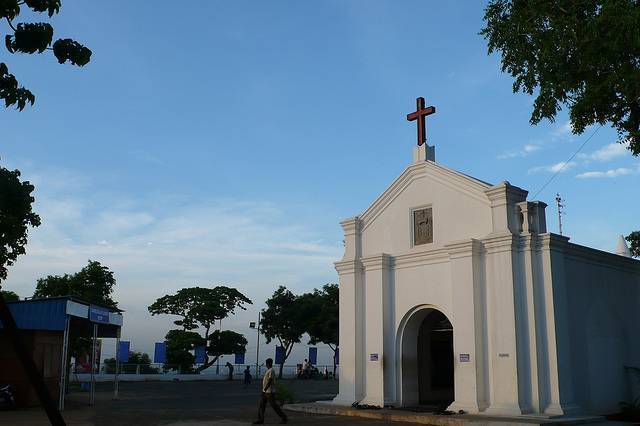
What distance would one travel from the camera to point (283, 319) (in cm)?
5219

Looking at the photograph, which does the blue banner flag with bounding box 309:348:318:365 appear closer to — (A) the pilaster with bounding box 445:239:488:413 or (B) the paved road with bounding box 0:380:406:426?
(B) the paved road with bounding box 0:380:406:426

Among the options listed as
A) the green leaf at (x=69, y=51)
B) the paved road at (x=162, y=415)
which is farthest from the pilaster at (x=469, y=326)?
the green leaf at (x=69, y=51)

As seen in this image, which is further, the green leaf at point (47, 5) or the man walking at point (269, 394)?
the man walking at point (269, 394)

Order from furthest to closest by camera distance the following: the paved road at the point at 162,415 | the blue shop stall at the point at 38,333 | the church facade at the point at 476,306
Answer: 1. the blue shop stall at the point at 38,333
2. the church facade at the point at 476,306
3. the paved road at the point at 162,415

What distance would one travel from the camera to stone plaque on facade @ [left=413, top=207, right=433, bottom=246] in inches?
795

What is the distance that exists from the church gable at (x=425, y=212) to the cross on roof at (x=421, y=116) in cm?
118

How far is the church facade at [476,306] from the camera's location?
56.7 ft

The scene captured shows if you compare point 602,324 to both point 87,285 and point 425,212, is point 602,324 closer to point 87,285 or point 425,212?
point 425,212

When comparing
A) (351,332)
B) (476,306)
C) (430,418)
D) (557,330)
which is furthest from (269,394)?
(557,330)

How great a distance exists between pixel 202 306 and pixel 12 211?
42.8 m

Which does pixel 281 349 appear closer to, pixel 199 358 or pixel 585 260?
pixel 199 358

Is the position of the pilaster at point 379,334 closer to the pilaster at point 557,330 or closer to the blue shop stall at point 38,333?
the pilaster at point 557,330

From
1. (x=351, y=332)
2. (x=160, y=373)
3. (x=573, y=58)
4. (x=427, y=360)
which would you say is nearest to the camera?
(x=573, y=58)

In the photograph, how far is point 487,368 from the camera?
58.7 ft
